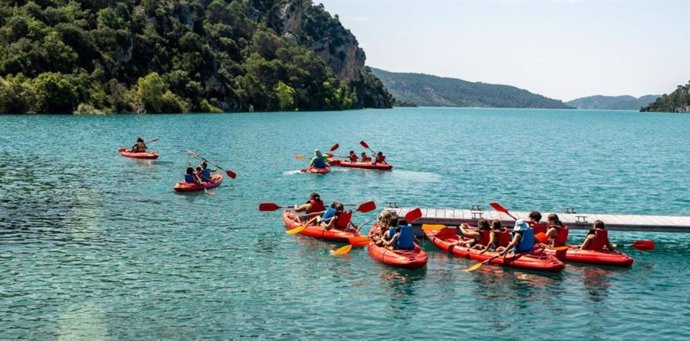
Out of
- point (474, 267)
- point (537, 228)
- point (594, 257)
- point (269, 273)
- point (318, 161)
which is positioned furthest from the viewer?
point (318, 161)

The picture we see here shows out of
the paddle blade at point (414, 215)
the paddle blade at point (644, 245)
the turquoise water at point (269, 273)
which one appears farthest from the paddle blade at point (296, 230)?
the paddle blade at point (644, 245)

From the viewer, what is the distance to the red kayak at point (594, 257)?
25.5m

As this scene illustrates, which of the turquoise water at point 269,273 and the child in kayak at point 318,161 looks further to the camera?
the child in kayak at point 318,161

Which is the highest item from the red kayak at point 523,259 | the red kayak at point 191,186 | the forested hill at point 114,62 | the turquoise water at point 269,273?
the forested hill at point 114,62

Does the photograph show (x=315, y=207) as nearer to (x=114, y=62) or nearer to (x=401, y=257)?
(x=401, y=257)

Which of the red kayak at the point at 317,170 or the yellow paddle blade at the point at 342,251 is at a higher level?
the red kayak at the point at 317,170

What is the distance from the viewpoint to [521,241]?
25219 millimetres

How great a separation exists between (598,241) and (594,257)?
687mm

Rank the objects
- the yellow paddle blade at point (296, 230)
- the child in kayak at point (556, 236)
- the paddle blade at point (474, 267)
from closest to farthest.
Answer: the paddle blade at point (474, 267) < the child in kayak at point (556, 236) < the yellow paddle blade at point (296, 230)

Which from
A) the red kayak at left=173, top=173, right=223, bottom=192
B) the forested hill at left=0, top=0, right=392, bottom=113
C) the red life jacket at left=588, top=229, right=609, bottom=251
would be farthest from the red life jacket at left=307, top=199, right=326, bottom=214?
the forested hill at left=0, top=0, right=392, bottom=113

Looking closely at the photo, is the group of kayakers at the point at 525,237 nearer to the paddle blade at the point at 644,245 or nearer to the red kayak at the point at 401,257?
the paddle blade at the point at 644,245

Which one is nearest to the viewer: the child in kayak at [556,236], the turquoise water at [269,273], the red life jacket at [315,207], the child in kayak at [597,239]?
the turquoise water at [269,273]

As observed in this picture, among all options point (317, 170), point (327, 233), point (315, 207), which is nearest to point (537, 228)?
point (327, 233)

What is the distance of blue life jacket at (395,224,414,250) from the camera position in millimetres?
25531
